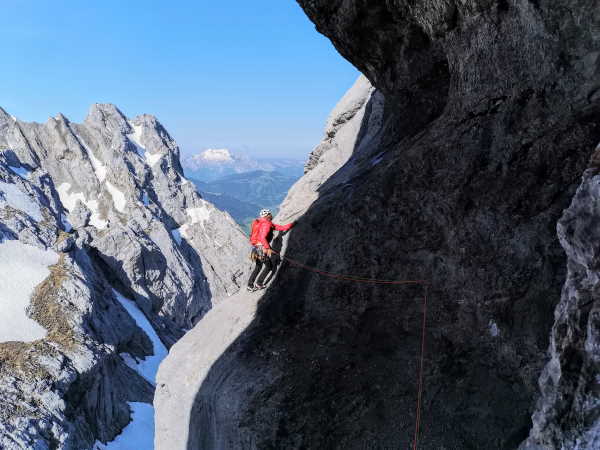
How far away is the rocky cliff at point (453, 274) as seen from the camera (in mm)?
8406

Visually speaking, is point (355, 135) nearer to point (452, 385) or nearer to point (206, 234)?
point (452, 385)

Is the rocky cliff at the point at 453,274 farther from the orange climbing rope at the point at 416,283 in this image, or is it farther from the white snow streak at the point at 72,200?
the white snow streak at the point at 72,200

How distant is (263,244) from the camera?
1411 cm

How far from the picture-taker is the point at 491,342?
368 inches

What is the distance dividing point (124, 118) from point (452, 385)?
19601cm

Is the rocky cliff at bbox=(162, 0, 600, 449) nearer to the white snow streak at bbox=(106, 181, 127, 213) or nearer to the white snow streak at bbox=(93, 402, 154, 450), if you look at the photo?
the white snow streak at bbox=(93, 402, 154, 450)

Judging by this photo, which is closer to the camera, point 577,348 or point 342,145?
point 577,348

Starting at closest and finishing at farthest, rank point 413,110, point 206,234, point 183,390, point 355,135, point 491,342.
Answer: point 491,342 < point 183,390 < point 413,110 < point 355,135 < point 206,234

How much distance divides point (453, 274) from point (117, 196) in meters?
151

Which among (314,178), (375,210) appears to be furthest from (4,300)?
(375,210)

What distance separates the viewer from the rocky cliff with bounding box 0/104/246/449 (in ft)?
153

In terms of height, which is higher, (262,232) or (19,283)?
(19,283)

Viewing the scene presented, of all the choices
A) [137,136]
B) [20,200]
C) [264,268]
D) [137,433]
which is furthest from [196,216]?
[264,268]

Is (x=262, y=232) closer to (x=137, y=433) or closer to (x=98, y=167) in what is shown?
(x=137, y=433)
